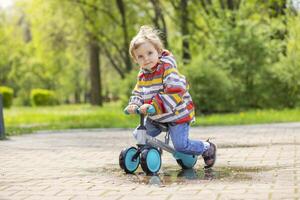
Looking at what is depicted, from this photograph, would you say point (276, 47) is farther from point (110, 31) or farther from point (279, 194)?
point (279, 194)

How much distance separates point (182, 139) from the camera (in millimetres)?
6859

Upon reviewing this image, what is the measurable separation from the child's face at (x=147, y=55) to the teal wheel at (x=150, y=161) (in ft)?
2.92

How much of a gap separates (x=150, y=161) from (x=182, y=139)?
1.65 feet

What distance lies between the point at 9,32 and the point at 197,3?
38.7 m

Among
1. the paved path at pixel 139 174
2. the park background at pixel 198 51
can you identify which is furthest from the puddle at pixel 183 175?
the park background at pixel 198 51

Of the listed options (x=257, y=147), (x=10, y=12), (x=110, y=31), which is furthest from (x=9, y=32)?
(x=257, y=147)

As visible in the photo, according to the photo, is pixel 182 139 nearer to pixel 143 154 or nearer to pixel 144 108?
pixel 143 154

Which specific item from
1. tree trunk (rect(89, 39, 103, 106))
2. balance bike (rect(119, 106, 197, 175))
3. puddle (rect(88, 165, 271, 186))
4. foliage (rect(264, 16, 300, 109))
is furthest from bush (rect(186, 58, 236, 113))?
tree trunk (rect(89, 39, 103, 106))

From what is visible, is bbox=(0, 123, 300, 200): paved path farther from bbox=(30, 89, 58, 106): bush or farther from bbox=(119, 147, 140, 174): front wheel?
bbox=(30, 89, 58, 106): bush

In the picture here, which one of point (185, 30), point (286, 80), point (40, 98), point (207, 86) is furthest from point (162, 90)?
point (40, 98)

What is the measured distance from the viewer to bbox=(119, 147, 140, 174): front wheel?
6668 millimetres

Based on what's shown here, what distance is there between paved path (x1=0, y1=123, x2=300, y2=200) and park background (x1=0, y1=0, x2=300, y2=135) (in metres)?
5.36

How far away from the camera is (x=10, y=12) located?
75312mm

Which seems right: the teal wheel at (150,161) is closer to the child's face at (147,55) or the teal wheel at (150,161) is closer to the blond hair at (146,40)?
the child's face at (147,55)
